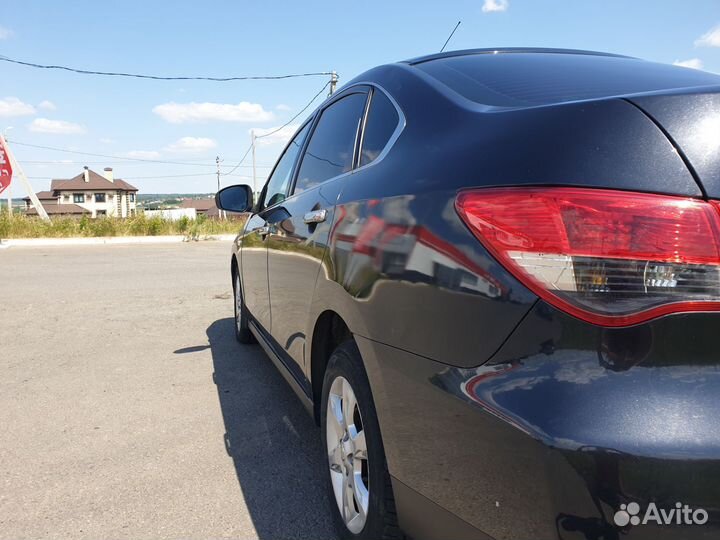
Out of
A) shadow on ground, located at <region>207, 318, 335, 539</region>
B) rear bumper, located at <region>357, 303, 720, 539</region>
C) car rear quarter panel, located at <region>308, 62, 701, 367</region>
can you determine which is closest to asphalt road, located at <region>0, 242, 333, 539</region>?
shadow on ground, located at <region>207, 318, 335, 539</region>

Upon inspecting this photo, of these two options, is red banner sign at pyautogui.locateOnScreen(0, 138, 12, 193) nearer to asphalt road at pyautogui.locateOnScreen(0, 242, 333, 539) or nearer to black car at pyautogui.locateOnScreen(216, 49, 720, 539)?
asphalt road at pyautogui.locateOnScreen(0, 242, 333, 539)

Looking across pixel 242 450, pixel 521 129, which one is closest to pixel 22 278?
pixel 242 450

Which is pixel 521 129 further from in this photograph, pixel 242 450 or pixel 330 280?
pixel 242 450

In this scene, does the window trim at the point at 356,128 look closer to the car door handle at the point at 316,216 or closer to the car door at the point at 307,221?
the car door at the point at 307,221

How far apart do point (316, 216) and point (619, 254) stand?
1.43 metres

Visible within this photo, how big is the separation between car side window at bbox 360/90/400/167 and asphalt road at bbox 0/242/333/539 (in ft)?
4.97

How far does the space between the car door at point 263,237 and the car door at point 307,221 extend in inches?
8.0

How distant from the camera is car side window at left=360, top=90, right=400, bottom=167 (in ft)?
6.77

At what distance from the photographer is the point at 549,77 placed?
1.90 metres

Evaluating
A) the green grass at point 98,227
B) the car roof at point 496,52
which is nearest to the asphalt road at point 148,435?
the car roof at point 496,52

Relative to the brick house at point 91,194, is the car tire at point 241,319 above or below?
below

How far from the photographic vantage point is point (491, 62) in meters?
2.24

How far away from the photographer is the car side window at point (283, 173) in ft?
11.7

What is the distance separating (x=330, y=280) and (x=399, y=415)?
689mm
